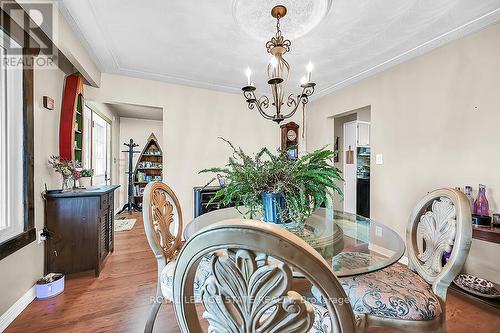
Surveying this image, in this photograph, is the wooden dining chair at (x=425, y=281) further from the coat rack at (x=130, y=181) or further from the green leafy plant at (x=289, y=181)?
the coat rack at (x=130, y=181)

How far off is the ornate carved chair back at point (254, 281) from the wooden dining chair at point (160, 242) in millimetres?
764

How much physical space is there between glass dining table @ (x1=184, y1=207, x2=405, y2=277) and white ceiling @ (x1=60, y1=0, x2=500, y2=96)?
5.60 feet

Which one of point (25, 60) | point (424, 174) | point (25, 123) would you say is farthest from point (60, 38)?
point (424, 174)

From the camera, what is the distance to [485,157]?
6.84 feet

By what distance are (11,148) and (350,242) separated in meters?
2.58

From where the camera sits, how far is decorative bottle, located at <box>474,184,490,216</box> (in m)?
1.98

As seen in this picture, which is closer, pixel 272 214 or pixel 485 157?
pixel 272 214

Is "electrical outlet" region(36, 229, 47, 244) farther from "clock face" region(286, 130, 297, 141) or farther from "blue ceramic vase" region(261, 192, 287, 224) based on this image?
"clock face" region(286, 130, 297, 141)

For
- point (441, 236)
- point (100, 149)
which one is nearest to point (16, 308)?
point (441, 236)

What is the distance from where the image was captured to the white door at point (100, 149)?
4141 millimetres

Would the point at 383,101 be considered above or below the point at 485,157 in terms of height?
above

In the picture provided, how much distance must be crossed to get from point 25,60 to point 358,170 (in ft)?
14.7

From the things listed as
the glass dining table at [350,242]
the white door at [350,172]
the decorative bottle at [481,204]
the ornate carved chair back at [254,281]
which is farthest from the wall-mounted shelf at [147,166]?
the decorative bottle at [481,204]

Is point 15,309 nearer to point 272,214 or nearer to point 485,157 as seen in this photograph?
point 272,214
